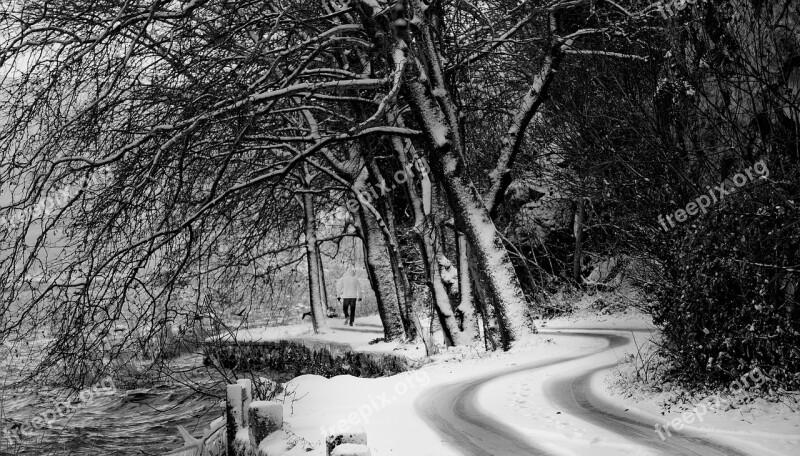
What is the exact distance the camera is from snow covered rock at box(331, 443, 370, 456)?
342cm

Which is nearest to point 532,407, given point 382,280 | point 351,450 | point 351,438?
point 351,438

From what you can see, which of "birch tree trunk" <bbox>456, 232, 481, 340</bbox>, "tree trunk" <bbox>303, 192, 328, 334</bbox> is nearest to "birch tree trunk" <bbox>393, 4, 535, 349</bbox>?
"birch tree trunk" <bbox>456, 232, 481, 340</bbox>

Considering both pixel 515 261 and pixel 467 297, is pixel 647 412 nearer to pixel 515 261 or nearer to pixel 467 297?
pixel 467 297

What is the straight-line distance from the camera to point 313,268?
797 inches

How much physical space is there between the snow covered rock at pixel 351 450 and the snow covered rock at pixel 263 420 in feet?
7.03

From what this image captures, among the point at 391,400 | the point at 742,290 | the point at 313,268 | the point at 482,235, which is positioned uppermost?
the point at 313,268

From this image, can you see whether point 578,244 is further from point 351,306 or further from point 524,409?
point 524,409

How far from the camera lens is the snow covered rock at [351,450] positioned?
342cm

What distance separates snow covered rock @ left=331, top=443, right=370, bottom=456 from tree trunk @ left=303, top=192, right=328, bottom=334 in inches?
633

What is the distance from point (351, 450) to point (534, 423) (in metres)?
2.83

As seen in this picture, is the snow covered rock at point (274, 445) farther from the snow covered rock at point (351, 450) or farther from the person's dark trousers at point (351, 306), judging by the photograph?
the person's dark trousers at point (351, 306)

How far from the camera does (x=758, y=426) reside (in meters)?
5.21

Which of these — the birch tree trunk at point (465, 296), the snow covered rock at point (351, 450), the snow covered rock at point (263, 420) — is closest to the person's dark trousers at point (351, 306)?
the birch tree trunk at point (465, 296)

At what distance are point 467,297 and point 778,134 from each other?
22.7 ft
